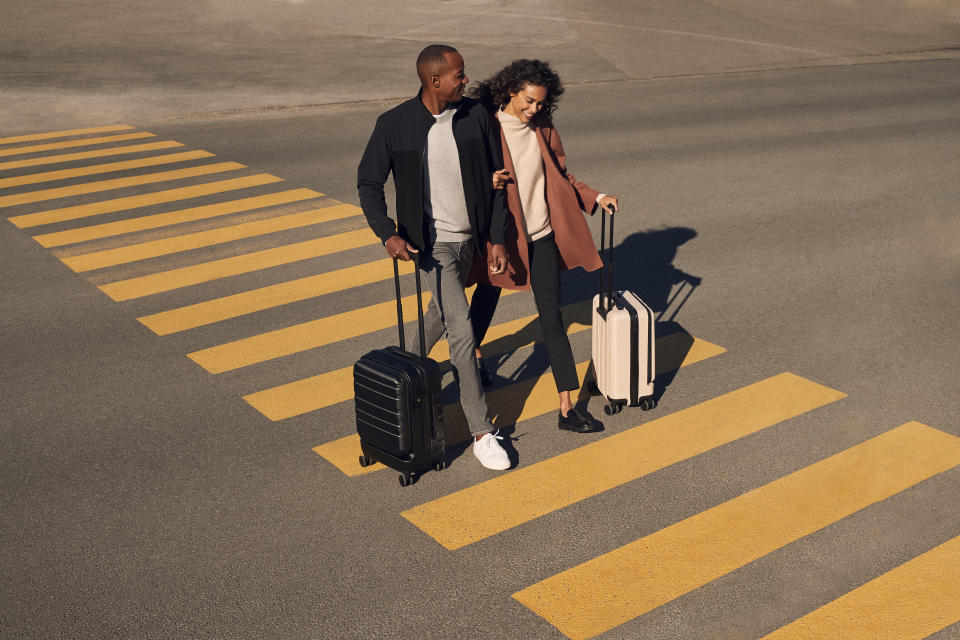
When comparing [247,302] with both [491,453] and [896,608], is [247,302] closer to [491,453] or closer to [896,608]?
[491,453]

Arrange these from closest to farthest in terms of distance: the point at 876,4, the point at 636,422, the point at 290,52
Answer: the point at 636,422 < the point at 290,52 < the point at 876,4

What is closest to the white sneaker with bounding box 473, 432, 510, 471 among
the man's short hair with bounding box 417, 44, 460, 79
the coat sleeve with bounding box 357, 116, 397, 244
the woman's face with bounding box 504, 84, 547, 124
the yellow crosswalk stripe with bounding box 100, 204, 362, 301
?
the coat sleeve with bounding box 357, 116, 397, 244

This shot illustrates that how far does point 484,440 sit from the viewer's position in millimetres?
5648

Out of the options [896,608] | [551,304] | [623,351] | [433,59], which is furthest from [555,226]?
[896,608]

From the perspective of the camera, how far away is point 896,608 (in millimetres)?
4387

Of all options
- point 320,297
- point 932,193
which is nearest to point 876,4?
point 932,193

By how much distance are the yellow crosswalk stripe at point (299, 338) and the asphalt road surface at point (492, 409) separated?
0.13 feet

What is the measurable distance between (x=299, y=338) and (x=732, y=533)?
12.5ft

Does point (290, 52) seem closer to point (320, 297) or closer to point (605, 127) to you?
point (605, 127)

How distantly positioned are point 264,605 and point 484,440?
1.65 metres

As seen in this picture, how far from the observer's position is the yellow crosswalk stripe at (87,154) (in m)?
13.5

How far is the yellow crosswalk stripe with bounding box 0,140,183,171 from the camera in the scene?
13.5 metres

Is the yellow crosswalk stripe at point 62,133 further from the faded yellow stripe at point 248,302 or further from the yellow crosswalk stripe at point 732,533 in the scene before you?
the yellow crosswalk stripe at point 732,533

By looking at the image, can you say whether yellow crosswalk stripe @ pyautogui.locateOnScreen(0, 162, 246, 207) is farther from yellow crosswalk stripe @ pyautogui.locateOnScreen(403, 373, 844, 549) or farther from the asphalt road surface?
yellow crosswalk stripe @ pyautogui.locateOnScreen(403, 373, 844, 549)
